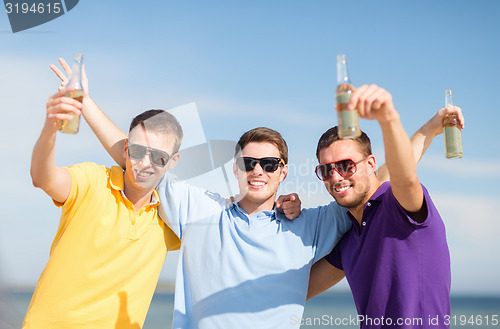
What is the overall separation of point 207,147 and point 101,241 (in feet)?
4.72

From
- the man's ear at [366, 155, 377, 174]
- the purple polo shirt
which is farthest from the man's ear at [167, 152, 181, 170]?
the purple polo shirt

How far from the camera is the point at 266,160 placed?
170 inches

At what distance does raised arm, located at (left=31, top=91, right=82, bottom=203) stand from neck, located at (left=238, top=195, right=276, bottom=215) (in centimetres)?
154

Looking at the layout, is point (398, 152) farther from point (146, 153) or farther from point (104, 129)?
point (104, 129)

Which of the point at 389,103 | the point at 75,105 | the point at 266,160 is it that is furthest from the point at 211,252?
the point at 389,103

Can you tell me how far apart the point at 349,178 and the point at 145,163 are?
179 centimetres

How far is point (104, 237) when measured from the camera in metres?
3.73

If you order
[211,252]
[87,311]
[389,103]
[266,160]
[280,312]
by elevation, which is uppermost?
[389,103]

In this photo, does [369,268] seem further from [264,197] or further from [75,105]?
[75,105]

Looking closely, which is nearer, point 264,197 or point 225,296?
point 225,296

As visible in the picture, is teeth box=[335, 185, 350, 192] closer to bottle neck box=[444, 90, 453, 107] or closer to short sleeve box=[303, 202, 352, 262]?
short sleeve box=[303, 202, 352, 262]

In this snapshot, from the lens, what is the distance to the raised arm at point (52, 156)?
10.1ft

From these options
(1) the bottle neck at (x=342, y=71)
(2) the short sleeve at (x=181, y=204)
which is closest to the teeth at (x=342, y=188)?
(2) the short sleeve at (x=181, y=204)

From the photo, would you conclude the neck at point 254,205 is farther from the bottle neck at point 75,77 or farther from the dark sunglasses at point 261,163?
the bottle neck at point 75,77
